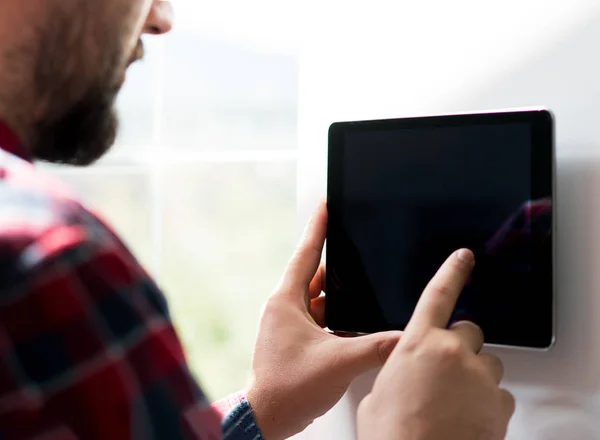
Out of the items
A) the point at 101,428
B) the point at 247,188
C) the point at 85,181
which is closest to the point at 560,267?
the point at 101,428

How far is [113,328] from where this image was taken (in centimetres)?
31

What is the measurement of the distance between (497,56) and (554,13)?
0.06 metres

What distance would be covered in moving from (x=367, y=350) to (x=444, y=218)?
13 cm

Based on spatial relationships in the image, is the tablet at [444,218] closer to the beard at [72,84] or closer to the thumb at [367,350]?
the thumb at [367,350]

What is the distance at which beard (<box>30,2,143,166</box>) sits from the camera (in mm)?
403

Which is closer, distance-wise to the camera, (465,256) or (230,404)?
(465,256)

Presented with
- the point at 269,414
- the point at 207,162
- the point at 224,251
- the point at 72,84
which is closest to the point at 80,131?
the point at 72,84

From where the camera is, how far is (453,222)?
0.55 meters

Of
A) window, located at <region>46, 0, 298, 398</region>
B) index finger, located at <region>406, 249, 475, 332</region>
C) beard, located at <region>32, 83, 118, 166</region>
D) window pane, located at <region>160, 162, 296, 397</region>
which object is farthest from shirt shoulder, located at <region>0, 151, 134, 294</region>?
window pane, located at <region>160, 162, 296, 397</region>

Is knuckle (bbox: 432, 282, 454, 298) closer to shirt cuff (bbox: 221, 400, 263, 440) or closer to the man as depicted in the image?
the man

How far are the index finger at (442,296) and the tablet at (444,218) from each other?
0.13 feet

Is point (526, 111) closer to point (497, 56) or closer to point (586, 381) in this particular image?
point (497, 56)

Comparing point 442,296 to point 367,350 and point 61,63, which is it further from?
point 61,63

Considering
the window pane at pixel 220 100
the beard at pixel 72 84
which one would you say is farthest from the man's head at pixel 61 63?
the window pane at pixel 220 100
